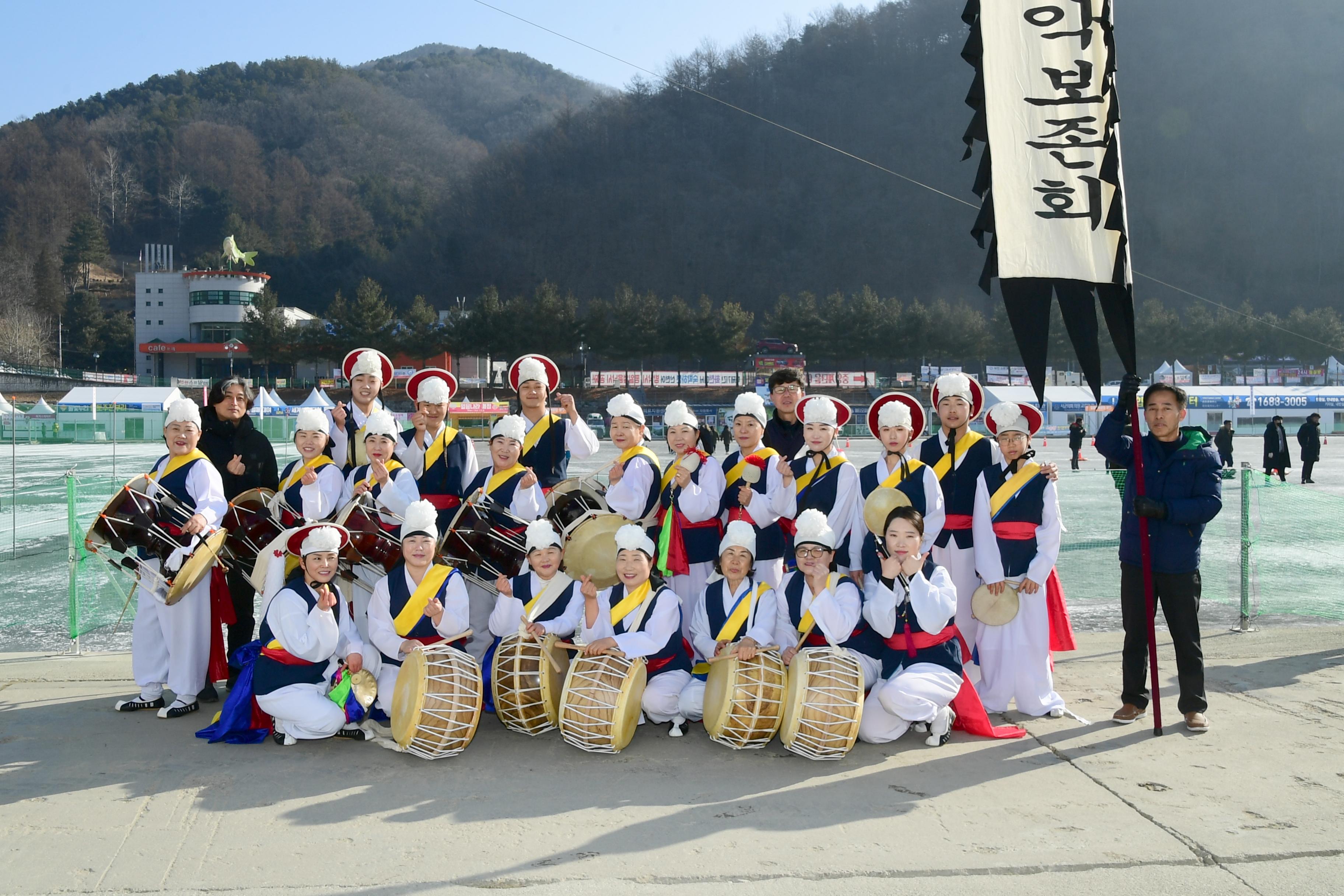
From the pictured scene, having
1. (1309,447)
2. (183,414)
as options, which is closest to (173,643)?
(183,414)

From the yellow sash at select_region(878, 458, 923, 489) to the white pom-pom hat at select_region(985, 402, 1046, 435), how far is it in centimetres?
46

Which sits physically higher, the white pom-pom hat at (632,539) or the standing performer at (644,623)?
the white pom-pom hat at (632,539)

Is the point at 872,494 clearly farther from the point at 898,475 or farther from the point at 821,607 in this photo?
the point at 821,607

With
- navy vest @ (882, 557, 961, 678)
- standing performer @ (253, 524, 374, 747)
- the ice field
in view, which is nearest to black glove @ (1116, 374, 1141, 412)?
navy vest @ (882, 557, 961, 678)

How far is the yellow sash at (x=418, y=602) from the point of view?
5133 millimetres

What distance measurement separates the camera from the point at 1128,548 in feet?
18.2

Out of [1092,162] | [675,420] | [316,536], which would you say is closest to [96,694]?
[316,536]

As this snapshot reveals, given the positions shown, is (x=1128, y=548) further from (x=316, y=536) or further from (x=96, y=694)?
(x=96, y=694)

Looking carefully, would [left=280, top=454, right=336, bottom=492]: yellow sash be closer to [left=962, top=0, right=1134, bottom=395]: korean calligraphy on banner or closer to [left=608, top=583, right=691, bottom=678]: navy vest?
[left=608, top=583, right=691, bottom=678]: navy vest

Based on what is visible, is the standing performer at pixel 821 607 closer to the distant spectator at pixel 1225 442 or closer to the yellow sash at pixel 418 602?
the yellow sash at pixel 418 602

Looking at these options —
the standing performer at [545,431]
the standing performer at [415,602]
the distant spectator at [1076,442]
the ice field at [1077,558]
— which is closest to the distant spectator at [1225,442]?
the distant spectator at [1076,442]

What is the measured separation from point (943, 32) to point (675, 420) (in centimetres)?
14885

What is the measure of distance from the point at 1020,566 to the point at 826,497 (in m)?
1.13

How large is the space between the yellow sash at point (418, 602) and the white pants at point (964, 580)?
283 cm
